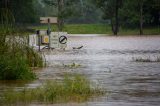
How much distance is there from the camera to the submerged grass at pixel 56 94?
42.6 ft

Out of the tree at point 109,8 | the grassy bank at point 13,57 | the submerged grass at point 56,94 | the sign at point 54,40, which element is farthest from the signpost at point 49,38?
the tree at point 109,8

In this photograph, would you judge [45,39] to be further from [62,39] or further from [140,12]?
[140,12]

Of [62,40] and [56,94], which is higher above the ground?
[62,40]

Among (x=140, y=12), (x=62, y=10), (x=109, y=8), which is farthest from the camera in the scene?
(x=109, y=8)

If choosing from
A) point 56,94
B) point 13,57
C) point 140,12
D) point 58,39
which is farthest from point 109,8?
point 56,94

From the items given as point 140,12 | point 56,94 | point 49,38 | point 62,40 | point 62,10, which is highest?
point 62,10

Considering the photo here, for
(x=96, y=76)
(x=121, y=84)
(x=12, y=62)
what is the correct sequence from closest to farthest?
(x=121, y=84) < (x=12, y=62) < (x=96, y=76)

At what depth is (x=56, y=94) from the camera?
13.5 meters

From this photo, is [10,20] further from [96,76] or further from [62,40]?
[62,40]

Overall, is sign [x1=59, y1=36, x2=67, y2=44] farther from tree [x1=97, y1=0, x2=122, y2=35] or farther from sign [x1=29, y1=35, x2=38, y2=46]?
tree [x1=97, y1=0, x2=122, y2=35]

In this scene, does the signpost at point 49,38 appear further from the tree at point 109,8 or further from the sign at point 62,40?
the tree at point 109,8

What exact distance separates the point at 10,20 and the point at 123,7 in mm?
76747

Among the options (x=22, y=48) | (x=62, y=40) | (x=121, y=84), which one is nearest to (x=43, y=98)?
(x=121, y=84)

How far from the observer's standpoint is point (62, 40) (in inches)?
1422
